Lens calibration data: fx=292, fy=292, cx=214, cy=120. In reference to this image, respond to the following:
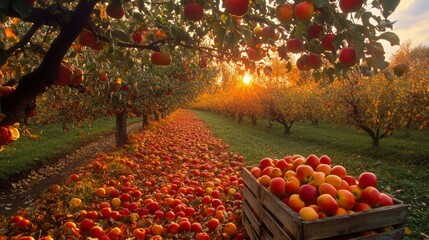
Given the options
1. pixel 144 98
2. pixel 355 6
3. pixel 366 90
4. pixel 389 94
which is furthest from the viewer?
pixel 366 90

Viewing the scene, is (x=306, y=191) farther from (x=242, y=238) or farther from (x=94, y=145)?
(x=94, y=145)

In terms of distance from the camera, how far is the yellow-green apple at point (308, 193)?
2789 millimetres

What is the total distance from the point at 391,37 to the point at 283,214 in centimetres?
180

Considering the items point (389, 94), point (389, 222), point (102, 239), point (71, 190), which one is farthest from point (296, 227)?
point (389, 94)

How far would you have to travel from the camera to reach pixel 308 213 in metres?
2.55

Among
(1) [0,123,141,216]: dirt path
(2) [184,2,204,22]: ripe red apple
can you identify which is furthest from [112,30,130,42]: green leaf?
(1) [0,123,141,216]: dirt path

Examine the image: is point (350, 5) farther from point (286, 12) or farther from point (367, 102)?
point (367, 102)

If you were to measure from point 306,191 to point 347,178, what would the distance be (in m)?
0.65

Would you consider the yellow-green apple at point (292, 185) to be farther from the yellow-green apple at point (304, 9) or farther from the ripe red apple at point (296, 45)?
the yellow-green apple at point (304, 9)

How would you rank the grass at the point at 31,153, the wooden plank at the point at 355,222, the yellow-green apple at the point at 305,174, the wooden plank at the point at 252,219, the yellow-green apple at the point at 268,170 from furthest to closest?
the grass at the point at 31,153, the yellow-green apple at the point at 268,170, the wooden plank at the point at 252,219, the yellow-green apple at the point at 305,174, the wooden plank at the point at 355,222

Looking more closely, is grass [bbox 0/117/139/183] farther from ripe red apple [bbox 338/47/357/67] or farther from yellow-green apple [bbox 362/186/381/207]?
ripe red apple [bbox 338/47/357/67]

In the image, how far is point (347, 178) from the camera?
316cm

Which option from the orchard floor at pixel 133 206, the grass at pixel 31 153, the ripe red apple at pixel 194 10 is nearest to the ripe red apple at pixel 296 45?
the ripe red apple at pixel 194 10

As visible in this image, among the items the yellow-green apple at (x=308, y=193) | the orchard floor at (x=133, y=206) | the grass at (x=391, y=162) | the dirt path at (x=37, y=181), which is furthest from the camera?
the dirt path at (x=37, y=181)
